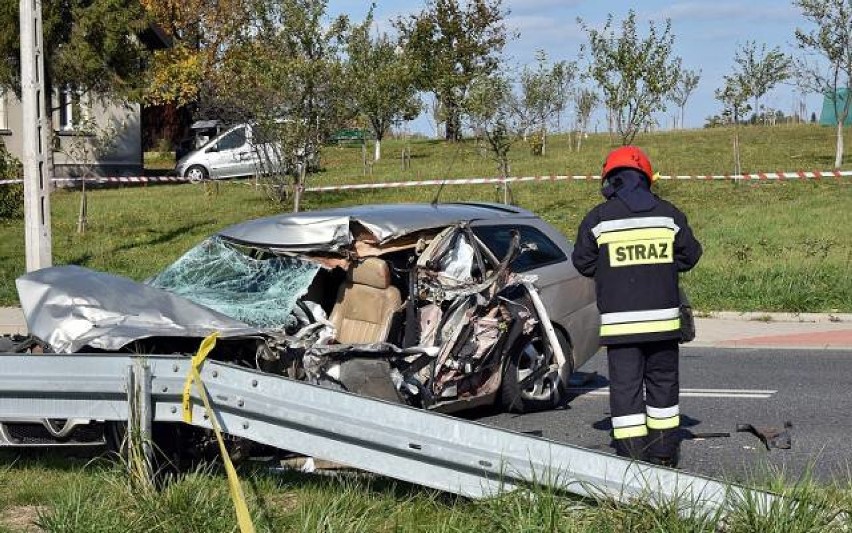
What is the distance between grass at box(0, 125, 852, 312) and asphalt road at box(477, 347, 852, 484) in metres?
2.19

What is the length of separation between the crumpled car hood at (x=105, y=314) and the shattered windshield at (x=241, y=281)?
0.46 meters

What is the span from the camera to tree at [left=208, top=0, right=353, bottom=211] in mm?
21984

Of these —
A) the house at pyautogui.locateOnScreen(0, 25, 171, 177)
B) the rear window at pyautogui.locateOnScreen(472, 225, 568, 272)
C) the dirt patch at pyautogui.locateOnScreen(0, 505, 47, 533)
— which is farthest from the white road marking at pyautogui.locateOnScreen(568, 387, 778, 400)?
the house at pyautogui.locateOnScreen(0, 25, 171, 177)

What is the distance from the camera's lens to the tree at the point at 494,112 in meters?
21.5

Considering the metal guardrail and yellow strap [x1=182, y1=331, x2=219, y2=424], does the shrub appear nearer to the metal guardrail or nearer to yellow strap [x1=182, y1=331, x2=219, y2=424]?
the metal guardrail

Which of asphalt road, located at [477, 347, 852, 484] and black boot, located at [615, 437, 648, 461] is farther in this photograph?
asphalt road, located at [477, 347, 852, 484]

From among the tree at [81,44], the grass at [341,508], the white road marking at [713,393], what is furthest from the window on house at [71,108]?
the grass at [341,508]

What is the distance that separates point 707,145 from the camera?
4009 centimetres

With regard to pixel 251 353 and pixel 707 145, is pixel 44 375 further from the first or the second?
pixel 707 145

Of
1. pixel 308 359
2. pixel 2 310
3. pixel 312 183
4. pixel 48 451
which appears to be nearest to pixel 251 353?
pixel 308 359

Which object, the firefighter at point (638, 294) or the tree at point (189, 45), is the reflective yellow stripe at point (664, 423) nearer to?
the firefighter at point (638, 294)

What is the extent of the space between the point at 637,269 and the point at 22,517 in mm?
3209

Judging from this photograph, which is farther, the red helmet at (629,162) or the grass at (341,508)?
the red helmet at (629,162)

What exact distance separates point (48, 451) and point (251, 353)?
4.54 ft
